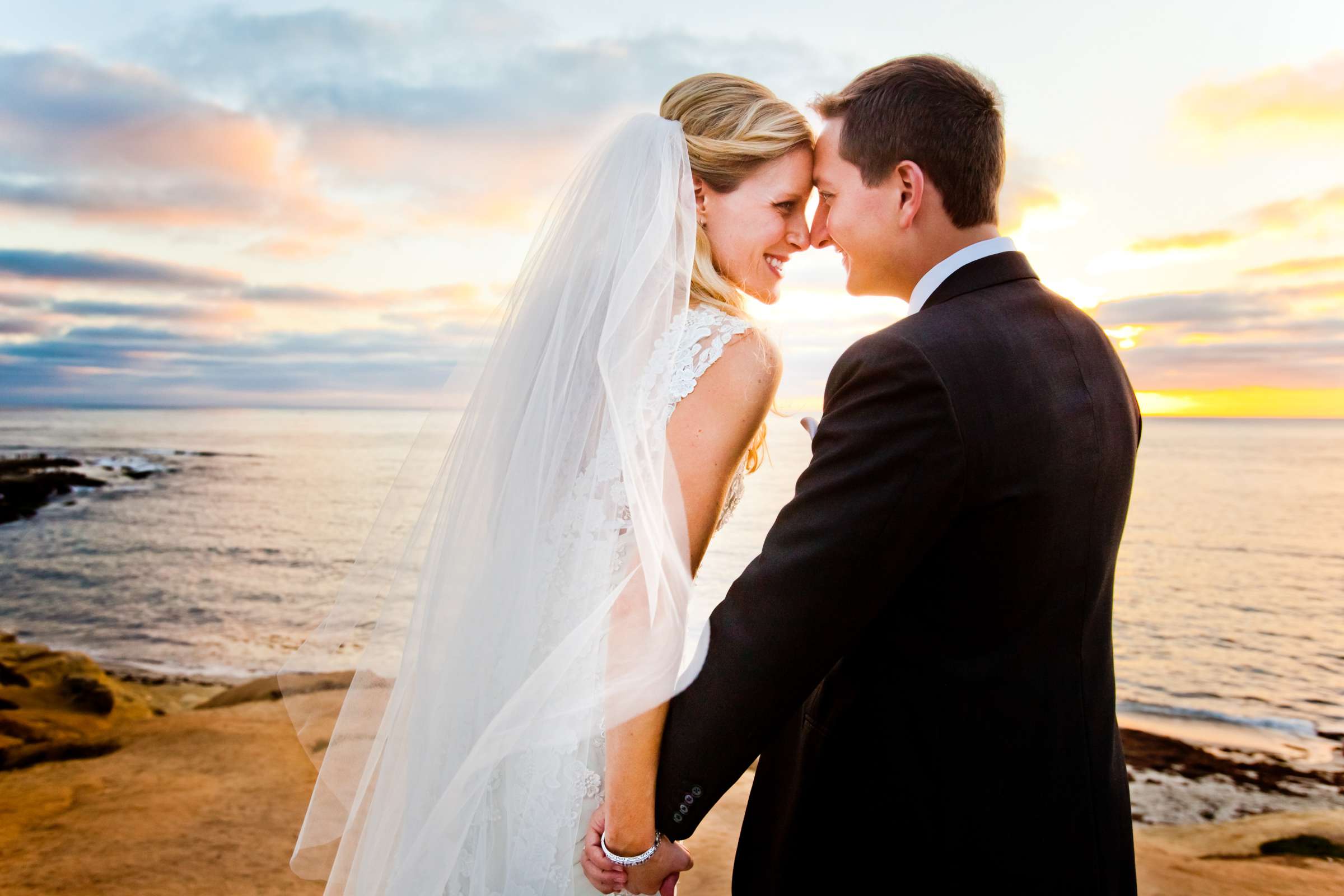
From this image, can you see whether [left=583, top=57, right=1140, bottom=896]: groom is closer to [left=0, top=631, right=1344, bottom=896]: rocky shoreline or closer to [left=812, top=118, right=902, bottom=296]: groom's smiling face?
[left=812, top=118, right=902, bottom=296]: groom's smiling face

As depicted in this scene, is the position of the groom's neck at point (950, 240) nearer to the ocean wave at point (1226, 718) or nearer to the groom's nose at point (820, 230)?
the groom's nose at point (820, 230)

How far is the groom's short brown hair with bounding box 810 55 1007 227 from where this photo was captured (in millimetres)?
1565

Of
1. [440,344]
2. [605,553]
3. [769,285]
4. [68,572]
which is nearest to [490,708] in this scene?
[605,553]

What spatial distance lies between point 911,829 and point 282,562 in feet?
45.2

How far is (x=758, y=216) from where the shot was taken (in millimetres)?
1900

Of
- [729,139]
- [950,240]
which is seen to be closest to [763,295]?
[729,139]

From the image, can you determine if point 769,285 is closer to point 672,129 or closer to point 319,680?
point 672,129

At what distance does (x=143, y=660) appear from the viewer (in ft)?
27.5

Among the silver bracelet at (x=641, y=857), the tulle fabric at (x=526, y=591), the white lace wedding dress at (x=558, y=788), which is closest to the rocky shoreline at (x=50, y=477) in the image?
the tulle fabric at (x=526, y=591)

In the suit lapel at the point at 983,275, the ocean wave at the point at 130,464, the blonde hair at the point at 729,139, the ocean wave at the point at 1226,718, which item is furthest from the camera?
the ocean wave at the point at 130,464

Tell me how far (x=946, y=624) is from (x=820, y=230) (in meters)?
1.00

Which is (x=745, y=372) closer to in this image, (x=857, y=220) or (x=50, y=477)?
(x=857, y=220)

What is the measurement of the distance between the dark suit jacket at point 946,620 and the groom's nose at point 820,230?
1.70 feet

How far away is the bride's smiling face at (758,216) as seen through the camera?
74.2 inches
